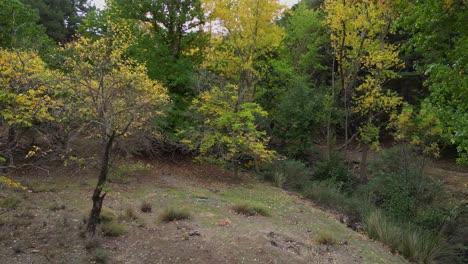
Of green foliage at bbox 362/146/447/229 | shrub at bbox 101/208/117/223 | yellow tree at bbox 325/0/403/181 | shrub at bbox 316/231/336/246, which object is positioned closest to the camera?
shrub at bbox 101/208/117/223

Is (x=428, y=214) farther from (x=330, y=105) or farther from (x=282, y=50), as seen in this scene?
(x=282, y=50)

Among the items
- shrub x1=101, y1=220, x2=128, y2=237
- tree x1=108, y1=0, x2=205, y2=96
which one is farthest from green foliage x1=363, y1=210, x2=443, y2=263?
tree x1=108, y1=0, x2=205, y2=96

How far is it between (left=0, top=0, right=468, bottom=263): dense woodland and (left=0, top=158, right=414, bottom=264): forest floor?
0.78 m

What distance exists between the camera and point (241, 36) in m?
16.3

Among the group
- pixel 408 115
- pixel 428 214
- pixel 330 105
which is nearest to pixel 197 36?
pixel 330 105

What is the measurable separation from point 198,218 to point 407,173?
313 inches

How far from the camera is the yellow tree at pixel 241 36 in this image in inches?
624

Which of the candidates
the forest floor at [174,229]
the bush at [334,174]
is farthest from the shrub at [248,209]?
the bush at [334,174]

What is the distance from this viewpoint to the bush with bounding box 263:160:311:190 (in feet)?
51.5

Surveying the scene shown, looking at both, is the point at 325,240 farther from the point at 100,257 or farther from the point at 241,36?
the point at 241,36

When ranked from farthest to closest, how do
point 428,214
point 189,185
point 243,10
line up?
point 243,10, point 189,185, point 428,214

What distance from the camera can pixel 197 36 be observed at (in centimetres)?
1791

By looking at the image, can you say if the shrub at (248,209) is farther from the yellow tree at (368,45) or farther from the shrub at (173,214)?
the yellow tree at (368,45)

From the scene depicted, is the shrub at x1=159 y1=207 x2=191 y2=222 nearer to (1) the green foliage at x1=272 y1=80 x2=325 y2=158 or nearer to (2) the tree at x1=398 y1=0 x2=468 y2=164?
(2) the tree at x1=398 y1=0 x2=468 y2=164
